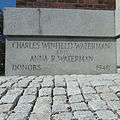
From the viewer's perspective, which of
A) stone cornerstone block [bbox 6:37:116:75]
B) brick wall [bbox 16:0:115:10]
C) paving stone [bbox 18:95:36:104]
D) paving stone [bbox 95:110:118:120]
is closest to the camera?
paving stone [bbox 95:110:118:120]

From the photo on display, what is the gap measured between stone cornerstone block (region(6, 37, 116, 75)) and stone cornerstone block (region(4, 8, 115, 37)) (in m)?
0.20

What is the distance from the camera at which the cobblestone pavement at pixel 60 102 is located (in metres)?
1.38

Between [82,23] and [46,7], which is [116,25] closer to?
[82,23]

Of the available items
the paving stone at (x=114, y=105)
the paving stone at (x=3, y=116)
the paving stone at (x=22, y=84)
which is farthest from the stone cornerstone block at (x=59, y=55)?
the paving stone at (x=3, y=116)

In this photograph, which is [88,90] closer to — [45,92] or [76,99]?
[76,99]

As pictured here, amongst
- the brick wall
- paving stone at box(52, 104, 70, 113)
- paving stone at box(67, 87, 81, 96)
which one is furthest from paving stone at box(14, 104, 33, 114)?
the brick wall

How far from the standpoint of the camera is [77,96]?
1882 millimetres

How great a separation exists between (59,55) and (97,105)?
2267 millimetres

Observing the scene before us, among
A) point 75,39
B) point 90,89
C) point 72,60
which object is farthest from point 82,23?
point 90,89

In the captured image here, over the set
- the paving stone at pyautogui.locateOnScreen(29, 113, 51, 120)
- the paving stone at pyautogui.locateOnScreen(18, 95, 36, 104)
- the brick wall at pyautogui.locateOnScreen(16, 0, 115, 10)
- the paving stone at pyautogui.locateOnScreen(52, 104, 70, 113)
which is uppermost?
the brick wall at pyautogui.locateOnScreen(16, 0, 115, 10)

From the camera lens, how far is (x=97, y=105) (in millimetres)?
1589

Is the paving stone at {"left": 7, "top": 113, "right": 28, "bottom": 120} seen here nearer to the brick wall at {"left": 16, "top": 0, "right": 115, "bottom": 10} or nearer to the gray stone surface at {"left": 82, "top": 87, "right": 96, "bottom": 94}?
the gray stone surface at {"left": 82, "top": 87, "right": 96, "bottom": 94}

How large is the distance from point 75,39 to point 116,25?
129 cm

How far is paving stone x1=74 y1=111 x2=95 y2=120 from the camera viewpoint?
1.32 meters
